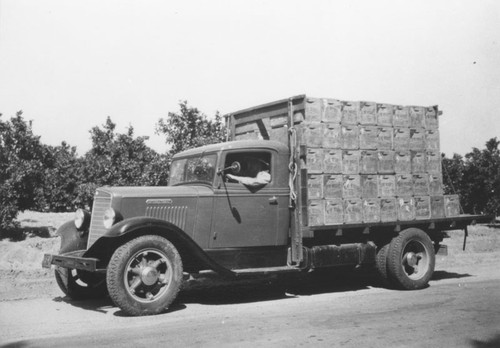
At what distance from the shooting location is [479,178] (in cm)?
2188

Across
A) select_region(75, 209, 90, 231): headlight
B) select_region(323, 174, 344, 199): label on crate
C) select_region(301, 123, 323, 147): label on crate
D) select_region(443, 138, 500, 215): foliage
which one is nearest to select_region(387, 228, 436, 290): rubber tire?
select_region(323, 174, 344, 199): label on crate

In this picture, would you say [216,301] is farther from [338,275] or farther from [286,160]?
[338,275]

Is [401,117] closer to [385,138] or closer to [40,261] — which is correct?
[385,138]

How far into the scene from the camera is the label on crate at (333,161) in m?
7.36

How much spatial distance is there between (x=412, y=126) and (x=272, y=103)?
2.32 metres

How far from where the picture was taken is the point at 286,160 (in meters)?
7.41

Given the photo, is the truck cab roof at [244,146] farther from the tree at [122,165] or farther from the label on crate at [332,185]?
the tree at [122,165]

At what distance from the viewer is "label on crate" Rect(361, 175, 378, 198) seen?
7656 millimetres

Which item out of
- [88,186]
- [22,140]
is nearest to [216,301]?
[88,186]

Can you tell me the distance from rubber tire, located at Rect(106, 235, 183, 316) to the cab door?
2.78 feet

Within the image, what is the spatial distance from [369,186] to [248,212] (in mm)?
1964

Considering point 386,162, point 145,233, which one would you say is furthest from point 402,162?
point 145,233

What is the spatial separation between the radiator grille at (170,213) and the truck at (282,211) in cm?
1

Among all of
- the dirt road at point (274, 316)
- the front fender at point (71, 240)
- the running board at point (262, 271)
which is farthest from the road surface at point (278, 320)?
the front fender at point (71, 240)
